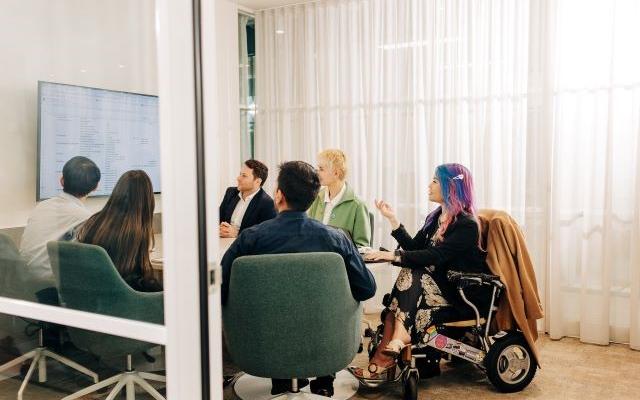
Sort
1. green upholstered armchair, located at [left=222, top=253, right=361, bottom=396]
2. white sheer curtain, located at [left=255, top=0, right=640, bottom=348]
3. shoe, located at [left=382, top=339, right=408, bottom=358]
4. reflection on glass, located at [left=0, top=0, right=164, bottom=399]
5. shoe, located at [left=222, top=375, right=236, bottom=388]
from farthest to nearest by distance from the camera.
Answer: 1. white sheer curtain, located at [left=255, top=0, right=640, bottom=348]
2. shoe, located at [left=222, top=375, right=236, bottom=388]
3. shoe, located at [left=382, top=339, right=408, bottom=358]
4. green upholstered armchair, located at [left=222, top=253, right=361, bottom=396]
5. reflection on glass, located at [left=0, top=0, right=164, bottom=399]

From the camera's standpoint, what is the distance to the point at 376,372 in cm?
303

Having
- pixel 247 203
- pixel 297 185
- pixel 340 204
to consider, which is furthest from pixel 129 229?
pixel 247 203

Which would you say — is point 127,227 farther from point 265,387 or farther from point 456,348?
point 456,348

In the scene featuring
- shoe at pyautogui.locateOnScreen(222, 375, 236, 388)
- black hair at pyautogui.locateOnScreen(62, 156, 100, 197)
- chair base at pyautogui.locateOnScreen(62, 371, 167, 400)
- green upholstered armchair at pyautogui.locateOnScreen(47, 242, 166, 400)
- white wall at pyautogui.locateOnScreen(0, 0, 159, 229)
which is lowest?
shoe at pyautogui.locateOnScreen(222, 375, 236, 388)

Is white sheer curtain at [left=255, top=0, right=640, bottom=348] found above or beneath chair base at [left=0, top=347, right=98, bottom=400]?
above

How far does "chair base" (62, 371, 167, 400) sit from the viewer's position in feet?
5.66

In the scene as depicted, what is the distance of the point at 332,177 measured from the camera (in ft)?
12.3

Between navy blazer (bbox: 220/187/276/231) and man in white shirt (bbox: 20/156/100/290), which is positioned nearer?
man in white shirt (bbox: 20/156/100/290)

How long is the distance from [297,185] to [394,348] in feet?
3.29

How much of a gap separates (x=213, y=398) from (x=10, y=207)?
0.94 m

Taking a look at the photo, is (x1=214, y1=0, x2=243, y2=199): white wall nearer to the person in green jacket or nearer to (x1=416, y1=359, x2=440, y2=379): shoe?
the person in green jacket

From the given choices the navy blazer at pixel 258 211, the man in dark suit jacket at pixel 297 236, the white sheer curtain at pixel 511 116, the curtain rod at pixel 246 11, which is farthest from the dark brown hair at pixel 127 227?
the curtain rod at pixel 246 11

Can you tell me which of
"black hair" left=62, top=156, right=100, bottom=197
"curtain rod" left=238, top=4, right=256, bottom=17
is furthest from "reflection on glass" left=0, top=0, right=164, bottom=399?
Answer: "curtain rod" left=238, top=4, right=256, bottom=17

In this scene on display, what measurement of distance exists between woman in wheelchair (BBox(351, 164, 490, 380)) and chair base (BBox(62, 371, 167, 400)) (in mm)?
1471
